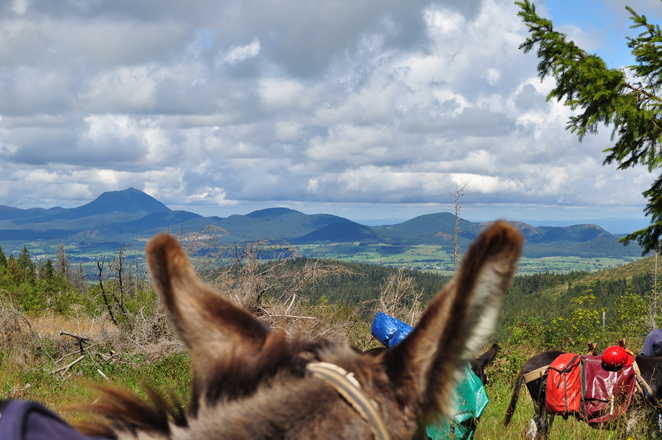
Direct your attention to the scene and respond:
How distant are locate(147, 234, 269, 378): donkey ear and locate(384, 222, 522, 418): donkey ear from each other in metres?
0.40

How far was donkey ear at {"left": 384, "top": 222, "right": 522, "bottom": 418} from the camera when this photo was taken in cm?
96

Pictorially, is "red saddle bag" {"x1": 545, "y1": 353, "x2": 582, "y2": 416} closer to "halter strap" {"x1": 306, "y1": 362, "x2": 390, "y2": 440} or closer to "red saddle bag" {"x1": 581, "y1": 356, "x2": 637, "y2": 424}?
"red saddle bag" {"x1": 581, "y1": 356, "x2": 637, "y2": 424}

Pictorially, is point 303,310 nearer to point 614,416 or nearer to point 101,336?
point 101,336

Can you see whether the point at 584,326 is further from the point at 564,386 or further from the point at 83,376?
the point at 83,376

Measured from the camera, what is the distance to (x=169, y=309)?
131cm

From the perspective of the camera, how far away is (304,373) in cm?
117

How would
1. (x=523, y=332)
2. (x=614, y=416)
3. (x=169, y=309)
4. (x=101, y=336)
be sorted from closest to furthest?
(x=169, y=309), (x=614, y=416), (x=101, y=336), (x=523, y=332)

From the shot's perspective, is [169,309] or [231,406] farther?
[169,309]

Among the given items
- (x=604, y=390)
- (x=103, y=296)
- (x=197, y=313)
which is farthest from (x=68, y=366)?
(x=197, y=313)

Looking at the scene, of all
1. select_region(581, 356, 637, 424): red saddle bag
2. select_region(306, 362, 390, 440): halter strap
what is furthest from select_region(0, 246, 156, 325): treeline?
select_region(581, 356, 637, 424): red saddle bag

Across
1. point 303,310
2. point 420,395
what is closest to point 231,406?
point 420,395

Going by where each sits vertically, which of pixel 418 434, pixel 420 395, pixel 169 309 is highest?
pixel 169 309

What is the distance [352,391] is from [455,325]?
284 mm

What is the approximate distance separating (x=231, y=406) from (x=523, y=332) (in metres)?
15.3
